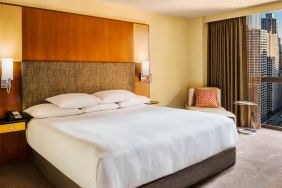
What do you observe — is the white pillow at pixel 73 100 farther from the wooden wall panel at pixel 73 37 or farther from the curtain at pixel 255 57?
the curtain at pixel 255 57

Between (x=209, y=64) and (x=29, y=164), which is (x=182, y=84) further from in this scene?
(x=29, y=164)

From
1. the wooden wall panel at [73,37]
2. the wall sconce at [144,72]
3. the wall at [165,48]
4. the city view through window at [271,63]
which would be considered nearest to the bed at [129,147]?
the wooden wall panel at [73,37]

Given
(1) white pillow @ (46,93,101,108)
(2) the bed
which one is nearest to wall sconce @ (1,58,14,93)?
(2) the bed

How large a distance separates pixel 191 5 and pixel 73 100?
8.93ft

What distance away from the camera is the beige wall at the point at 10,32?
10.2 ft

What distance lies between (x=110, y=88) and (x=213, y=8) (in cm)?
245

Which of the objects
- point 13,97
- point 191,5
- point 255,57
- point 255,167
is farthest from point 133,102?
point 255,57

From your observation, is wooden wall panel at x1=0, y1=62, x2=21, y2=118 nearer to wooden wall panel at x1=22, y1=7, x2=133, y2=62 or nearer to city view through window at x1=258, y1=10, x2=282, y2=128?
wooden wall panel at x1=22, y1=7, x2=133, y2=62

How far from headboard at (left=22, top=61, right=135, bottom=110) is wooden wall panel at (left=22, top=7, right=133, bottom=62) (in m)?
0.10

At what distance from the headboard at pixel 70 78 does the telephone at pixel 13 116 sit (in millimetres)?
162

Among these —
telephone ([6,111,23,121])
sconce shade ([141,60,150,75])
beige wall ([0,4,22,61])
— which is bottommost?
telephone ([6,111,23,121])

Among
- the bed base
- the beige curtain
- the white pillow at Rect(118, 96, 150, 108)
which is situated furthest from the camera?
the beige curtain

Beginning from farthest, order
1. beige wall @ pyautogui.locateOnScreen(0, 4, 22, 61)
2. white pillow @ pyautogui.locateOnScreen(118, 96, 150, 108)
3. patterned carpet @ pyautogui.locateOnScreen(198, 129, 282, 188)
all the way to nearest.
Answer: white pillow @ pyautogui.locateOnScreen(118, 96, 150, 108), beige wall @ pyautogui.locateOnScreen(0, 4, 22, 61), patterned carpet @ pyautogui.locateOnScreen(198, 129, 282, 188)

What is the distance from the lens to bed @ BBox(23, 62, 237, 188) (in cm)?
189
